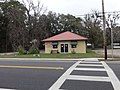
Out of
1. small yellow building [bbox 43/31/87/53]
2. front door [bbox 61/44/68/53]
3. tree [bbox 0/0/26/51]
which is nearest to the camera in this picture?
small yellow building [bbox 43/31/87/53]

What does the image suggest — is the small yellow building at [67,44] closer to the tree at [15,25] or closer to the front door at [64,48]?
the front door at [64,48]

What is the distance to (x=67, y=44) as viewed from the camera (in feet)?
149

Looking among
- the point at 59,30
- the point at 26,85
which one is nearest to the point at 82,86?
the point at 26,85

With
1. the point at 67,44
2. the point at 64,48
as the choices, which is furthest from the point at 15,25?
the point at 67,44

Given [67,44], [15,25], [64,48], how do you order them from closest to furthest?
[67,44]
[64,48]
[15,25]

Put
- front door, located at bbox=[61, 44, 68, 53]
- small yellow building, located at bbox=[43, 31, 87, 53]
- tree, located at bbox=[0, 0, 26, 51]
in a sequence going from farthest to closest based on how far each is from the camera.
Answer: tree, located at bbox=[0, 0, 26, 51], front door, located at bbox=[61, 44, 68, 53], small yellow building, located at bbox=[43, 31, 87, 53]

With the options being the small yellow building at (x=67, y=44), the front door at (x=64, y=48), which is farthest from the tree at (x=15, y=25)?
the front door at (x=64, y=48)

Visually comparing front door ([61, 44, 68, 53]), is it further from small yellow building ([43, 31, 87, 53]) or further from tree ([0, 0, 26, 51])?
tree ([0, 0, 26, 51])

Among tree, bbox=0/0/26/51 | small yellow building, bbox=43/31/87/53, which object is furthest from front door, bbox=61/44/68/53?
tree, bbox=0/0/26/51

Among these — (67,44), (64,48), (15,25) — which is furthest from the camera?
(15,25)

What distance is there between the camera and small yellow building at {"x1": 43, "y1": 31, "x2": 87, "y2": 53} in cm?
4488

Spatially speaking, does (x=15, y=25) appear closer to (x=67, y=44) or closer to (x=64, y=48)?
(x=64, y=48)

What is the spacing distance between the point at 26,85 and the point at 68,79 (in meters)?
1.96

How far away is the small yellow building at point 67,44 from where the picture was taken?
44.9m
